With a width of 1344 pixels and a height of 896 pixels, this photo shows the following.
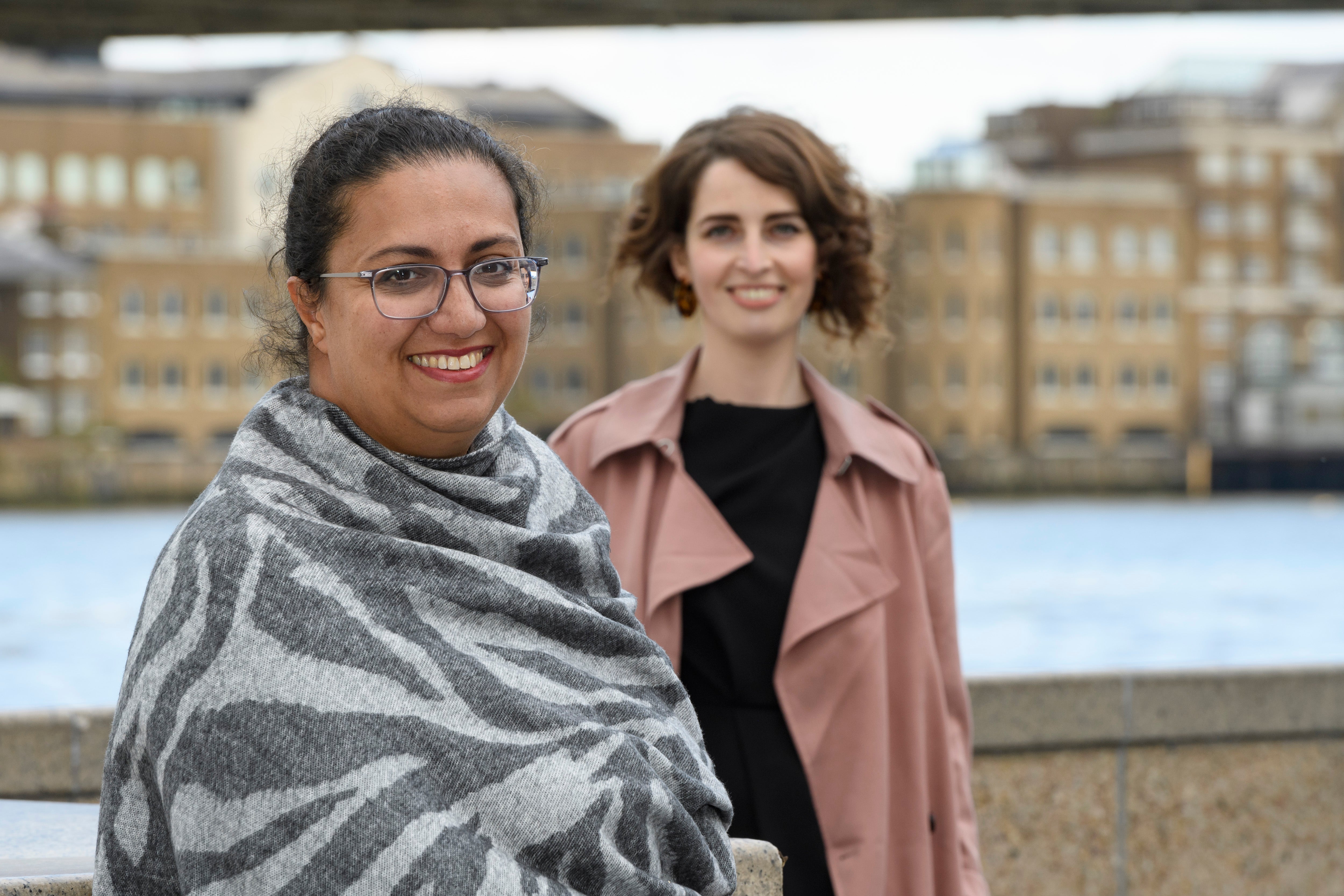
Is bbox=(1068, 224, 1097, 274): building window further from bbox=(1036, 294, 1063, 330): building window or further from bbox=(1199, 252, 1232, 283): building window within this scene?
bbox=(1199, 252, 1232, 283): building window

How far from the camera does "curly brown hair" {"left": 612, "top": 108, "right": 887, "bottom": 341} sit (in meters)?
2.27

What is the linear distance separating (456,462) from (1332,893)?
2.96m

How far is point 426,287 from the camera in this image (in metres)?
1.38

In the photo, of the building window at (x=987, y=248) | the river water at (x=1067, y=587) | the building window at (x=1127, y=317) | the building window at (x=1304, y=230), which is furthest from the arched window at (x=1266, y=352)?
the building window at (x=987, y=248)

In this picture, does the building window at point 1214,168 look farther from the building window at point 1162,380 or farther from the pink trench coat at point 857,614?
the pink trench coat at point 857,614

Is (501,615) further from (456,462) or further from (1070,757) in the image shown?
(1070,757)

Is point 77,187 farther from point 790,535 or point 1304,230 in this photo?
point 790,535

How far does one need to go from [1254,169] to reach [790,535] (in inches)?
2538

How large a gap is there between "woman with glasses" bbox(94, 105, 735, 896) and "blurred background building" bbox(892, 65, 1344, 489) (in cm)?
5576

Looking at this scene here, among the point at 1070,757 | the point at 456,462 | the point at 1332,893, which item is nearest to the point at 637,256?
the point at 456,462

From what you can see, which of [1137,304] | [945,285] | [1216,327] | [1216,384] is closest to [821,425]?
[945,285]

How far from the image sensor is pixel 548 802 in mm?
1305

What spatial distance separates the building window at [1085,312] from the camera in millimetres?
60469

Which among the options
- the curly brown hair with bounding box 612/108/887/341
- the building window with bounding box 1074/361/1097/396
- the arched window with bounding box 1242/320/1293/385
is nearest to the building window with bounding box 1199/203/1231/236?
the arched window with bounding box 1242/320/1293/385
